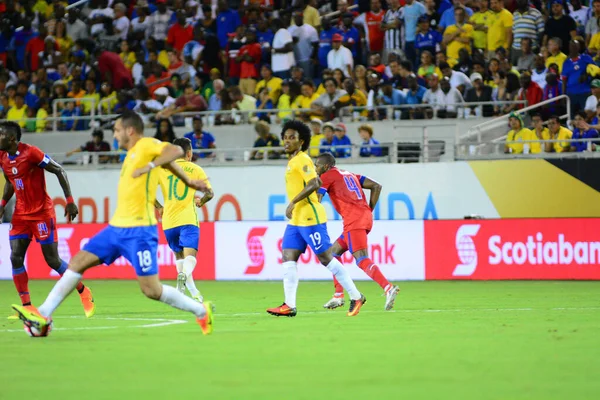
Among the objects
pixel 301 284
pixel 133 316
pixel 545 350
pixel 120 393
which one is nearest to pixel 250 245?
pixel 301 284

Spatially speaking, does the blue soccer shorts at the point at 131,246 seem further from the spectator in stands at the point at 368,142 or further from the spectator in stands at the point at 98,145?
the spectator in stands at the point at 98,145

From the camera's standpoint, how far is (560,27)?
25844mm

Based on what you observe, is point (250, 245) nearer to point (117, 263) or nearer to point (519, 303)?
point (117, 263)

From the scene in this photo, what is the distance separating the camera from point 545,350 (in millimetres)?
9453

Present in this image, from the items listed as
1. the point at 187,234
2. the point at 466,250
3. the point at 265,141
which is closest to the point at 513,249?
the point at 466,250

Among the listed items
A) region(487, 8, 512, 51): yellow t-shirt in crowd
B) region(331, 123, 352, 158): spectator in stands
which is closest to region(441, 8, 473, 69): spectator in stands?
region(487, 8, 512, 51): yellow t-shirt in crowd

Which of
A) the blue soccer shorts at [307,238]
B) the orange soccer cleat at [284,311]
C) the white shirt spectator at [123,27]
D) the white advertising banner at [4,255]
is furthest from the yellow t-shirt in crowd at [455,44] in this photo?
the orange soccer cleat at [284,311]

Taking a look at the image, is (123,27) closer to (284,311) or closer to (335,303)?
(335,303)

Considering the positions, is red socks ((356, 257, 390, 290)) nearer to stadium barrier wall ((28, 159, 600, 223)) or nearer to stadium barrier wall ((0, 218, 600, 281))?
stadium barrier wall ((0, 218, 600, 281))

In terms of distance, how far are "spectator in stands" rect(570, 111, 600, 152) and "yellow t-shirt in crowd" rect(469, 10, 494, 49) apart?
362cm

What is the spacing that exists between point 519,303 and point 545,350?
684cm

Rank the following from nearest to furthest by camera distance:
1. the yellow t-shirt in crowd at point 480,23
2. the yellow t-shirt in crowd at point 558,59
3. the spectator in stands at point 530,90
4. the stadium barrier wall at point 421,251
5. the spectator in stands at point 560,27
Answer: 1. the stadium barrier wall at point 421,251
2. the spectator in stands at point 530,90
3. the yellow t-shirt in crowd at point 558,59
4. the spectator in stands at point 560,27
5. the yellow t-shirt in crowd at point 480,23

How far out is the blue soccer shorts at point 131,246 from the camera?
10.4 m

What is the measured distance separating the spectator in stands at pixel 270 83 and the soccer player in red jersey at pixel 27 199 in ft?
48.4
